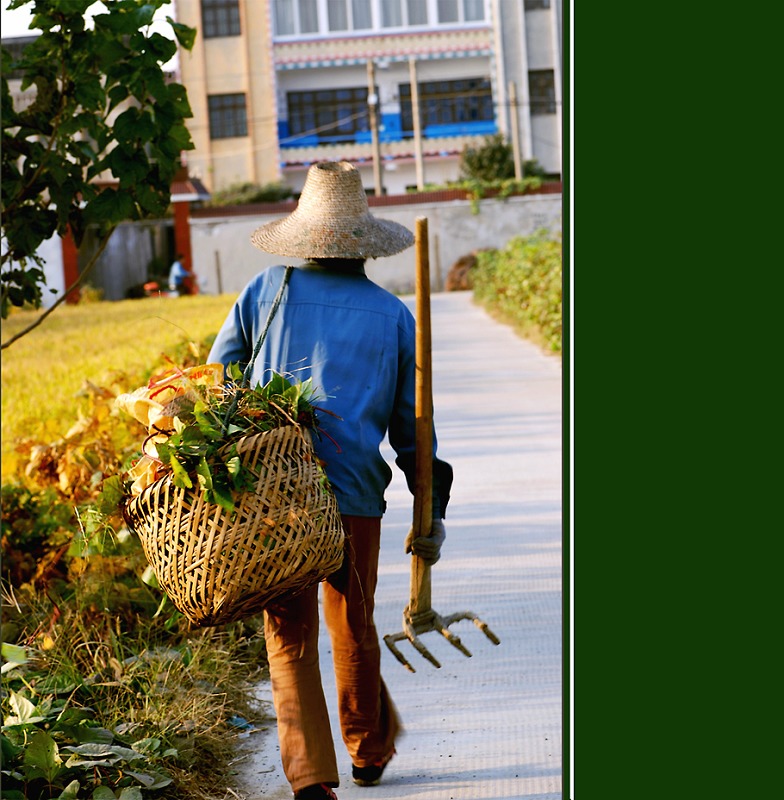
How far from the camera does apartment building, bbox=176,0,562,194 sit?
159 feet

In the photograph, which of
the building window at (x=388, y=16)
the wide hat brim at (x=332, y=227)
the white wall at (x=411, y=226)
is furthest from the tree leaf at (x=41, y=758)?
the building window at (x=388, y=16)

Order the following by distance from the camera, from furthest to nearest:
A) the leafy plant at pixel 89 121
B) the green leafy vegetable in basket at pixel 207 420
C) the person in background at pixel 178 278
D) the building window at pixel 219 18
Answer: the building window at pixel 219 18
the person in background at pixel 178 278
the leafy plant at pixel 89 121
the green leafy vegetable in basket at pixel 207 420

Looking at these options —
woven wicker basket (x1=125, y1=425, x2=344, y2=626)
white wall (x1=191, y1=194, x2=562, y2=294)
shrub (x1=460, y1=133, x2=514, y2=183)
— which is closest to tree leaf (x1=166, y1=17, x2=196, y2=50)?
woven wicker basket (x1=125, y1=425, x2=344, y2=626)

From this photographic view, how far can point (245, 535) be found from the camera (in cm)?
312

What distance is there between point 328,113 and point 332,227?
48.0 metres

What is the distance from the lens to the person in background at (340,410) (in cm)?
362

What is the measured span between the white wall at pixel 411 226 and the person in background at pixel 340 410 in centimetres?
2925

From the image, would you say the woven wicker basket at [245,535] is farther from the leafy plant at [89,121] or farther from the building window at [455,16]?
the building window at [455,16]
